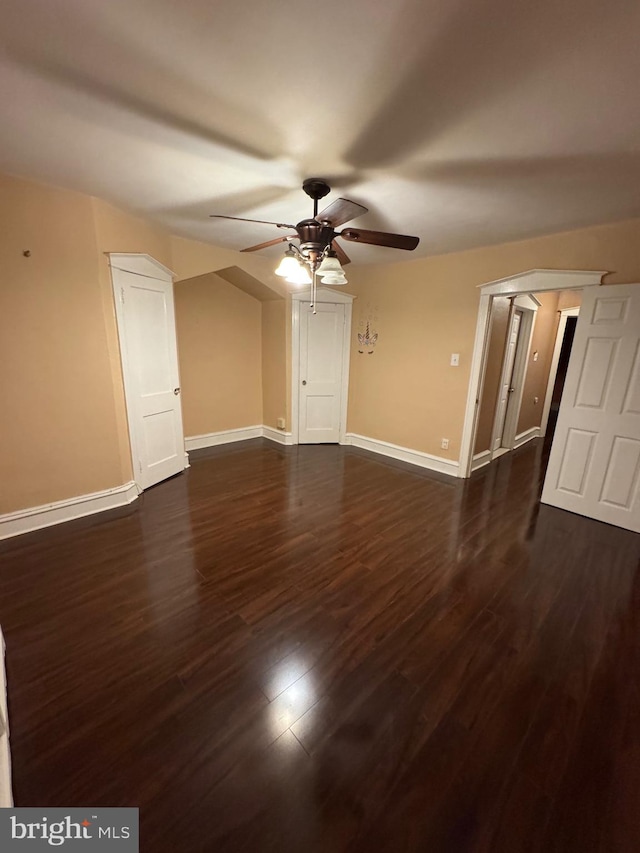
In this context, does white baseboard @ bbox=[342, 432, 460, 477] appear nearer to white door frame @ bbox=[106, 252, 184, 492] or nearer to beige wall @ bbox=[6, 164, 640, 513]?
beige wall @ bbox=[6, 164, 640, 513]

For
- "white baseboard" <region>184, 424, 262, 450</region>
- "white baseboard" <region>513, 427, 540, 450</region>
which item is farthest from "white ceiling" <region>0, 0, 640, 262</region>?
"white baseboard" <region>513, 427, 540, 450</region>

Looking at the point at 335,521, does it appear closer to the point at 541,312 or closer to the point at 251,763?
the point at 251,763

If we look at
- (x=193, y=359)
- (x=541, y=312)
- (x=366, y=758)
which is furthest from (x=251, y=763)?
(x=541, y=312)

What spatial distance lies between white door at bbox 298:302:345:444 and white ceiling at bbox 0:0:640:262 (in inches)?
86.4

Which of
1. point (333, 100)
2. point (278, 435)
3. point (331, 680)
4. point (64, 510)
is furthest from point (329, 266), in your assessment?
point (278, 435)

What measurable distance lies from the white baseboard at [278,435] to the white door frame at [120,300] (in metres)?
2.11

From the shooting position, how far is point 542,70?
4.11 ft

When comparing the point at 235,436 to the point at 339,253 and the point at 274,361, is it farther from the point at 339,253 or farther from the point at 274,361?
the point at 339,253

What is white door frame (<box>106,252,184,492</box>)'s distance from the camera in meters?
2.84

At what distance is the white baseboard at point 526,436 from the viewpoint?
5099 millimetres

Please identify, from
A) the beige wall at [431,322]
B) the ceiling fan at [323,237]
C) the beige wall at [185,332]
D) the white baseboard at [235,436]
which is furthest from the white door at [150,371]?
the beige wall at [431,322]

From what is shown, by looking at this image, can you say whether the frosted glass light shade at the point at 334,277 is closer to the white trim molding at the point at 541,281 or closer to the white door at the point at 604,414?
the white trim molding at the point at 541,281

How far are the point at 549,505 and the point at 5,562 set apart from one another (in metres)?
4.52

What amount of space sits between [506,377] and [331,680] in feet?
13.8
